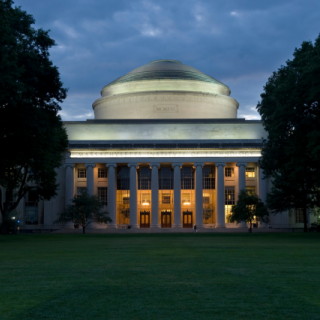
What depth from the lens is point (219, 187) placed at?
8444cm

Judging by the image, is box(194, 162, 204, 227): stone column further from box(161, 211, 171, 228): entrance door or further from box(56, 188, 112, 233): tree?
box(56, 188, 112, 233): tree

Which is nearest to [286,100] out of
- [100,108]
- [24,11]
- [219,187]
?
[24,11]

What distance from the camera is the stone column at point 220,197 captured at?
83438 millimetres

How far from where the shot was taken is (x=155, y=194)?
84.7 metres

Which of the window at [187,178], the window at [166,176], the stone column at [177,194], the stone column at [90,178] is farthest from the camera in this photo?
the window at [166,176]

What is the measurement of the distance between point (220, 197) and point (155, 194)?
34.4 feet

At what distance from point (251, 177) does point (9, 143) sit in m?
58.3

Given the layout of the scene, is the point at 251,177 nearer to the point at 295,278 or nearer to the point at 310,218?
the point at 310,218

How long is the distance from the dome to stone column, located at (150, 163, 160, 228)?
12.8 m

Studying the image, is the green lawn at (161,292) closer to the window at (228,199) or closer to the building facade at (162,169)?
the building facade at (162,169)

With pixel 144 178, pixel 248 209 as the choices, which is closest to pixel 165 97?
pixel 144 178

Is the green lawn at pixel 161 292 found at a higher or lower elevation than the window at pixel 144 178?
lower

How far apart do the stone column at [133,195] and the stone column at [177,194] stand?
6.15 meters

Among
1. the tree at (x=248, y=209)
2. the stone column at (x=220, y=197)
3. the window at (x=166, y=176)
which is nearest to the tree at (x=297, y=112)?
the tree at (x=248, y=209)
